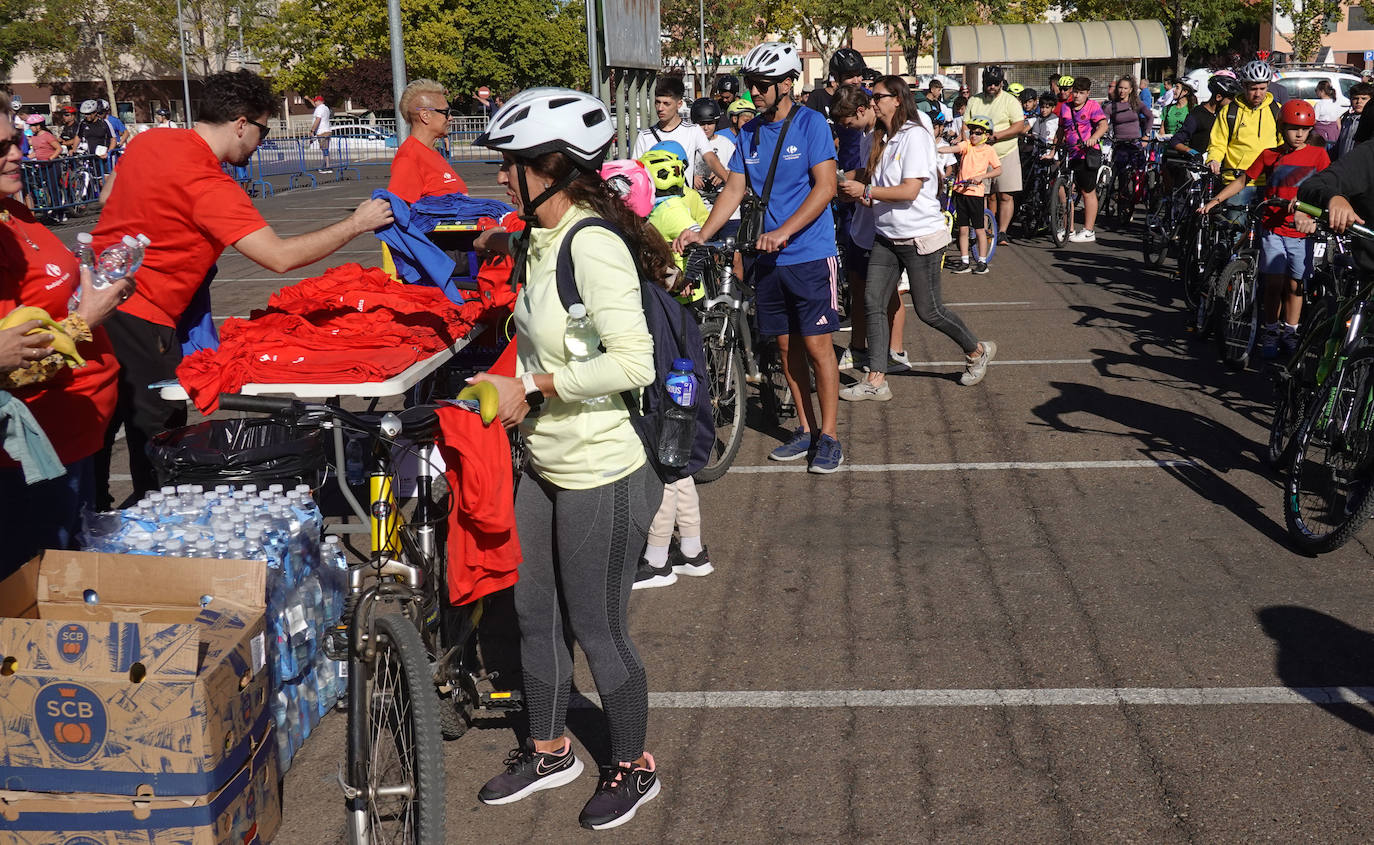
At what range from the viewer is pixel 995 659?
485cm

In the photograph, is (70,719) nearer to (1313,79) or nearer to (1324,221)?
(1324,221)

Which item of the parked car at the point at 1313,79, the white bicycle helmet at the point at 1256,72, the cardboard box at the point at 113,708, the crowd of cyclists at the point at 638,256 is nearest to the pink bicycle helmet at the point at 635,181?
the crowd of cyclists at the point at 638,256

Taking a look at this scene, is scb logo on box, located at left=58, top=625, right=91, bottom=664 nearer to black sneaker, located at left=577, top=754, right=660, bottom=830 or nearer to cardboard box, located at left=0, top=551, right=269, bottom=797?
cardboard box, located at left=0, top=551, right=269, bottom=797

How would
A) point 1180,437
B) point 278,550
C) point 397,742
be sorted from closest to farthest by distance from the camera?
point 397,742 < point 278,550 < point 1180,437

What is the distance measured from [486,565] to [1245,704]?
8.67ft

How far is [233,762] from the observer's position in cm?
341

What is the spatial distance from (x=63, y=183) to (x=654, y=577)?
21254 mm

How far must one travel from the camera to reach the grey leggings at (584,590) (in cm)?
362

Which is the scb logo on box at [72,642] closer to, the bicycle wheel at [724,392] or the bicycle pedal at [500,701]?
the bicycle pedal at [500,701]

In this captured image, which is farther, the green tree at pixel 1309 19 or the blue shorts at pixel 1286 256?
the green tree at pixel 1309 19

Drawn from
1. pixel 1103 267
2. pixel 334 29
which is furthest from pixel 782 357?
pixel 334 29

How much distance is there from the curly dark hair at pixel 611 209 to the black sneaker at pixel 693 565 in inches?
94.3

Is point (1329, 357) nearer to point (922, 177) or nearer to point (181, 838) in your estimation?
point (922, 177)

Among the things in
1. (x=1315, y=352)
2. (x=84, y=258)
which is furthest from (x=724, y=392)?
(x=84, y=258)
